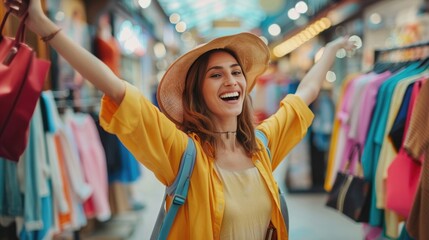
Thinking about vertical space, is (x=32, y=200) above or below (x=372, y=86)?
below

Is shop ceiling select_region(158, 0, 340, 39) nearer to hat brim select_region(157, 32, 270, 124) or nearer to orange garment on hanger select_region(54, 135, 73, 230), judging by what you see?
orange garment on hanger select_region(54, 135, 73, 230)

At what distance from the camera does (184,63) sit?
152 centimetres

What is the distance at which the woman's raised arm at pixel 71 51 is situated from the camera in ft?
3.46

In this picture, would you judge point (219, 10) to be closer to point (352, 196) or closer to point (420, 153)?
point (352, 196)

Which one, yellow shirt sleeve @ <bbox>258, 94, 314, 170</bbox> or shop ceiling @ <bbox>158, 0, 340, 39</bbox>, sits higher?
shop ceiling @ <bbox>158, 0, 340, 39</bbox>

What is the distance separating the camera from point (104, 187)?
133 inches

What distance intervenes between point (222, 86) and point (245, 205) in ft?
1.50

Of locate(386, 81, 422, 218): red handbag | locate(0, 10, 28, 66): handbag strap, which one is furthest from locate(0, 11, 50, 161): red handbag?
locate(386, 81, 422, 218): red handbag

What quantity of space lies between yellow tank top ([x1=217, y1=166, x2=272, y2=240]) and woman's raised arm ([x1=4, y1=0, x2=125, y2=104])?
531 mm

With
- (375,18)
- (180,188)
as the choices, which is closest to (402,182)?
(180,188)

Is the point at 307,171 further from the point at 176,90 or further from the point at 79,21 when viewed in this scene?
the point at 176,90

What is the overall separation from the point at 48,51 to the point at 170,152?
259 cm

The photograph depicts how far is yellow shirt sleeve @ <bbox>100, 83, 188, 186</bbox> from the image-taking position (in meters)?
1.18

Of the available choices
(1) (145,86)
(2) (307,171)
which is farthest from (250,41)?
(1) (145,86)
